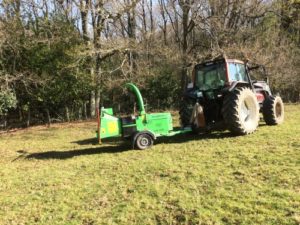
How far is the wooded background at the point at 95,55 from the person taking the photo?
14.4m

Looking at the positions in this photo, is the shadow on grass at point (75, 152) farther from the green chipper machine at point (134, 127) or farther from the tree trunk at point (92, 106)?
the tree trunk at point (92, 106)

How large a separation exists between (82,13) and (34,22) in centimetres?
215

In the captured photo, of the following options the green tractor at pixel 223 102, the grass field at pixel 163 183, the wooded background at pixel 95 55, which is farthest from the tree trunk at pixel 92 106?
the grass field at pixel 163 183

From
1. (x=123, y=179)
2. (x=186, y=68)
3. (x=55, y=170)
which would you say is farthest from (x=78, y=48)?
(x=123, y=179)

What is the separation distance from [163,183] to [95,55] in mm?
11379

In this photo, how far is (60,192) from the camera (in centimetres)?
523

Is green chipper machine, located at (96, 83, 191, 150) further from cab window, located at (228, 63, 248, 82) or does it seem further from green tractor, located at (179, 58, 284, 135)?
cab window, located at (228, 63, 248, 82)

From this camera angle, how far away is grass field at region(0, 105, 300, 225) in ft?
13.6

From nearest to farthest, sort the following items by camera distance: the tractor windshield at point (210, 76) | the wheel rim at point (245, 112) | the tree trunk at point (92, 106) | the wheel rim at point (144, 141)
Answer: the wheel rim at point (144, 141)
the wheel rim at point (245, 112)
the tractor windshield at point (210, 76)
the tree trunk at point (92, 106)

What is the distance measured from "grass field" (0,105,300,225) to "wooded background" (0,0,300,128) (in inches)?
277

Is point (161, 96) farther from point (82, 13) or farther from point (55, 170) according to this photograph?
point (55, 170)

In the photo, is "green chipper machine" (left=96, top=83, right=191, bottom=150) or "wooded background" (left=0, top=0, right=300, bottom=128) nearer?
"green chipper machine" (left=96, top=83, right=191, bottom=150)

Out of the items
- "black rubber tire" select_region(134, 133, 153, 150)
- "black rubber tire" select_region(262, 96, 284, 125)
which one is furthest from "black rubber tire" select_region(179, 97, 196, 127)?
"black rubber tire" select_region(262, 96, 284, 125)

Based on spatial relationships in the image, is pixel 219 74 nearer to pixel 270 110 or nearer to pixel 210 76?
pixel 210 76
